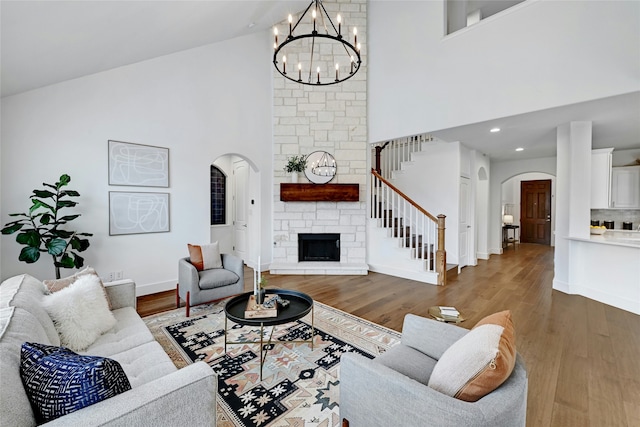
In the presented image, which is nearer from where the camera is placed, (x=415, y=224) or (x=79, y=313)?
(x=79, y=313)

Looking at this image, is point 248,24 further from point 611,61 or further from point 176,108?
point 611,61

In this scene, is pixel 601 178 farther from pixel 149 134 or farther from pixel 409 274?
pixel 149 134

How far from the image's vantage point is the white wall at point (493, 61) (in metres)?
3.20

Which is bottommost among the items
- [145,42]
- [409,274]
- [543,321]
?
[543,321]

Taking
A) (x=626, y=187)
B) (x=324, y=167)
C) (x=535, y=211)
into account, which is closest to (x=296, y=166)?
(x=324, y=167)

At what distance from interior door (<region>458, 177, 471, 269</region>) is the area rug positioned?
11.8 feet

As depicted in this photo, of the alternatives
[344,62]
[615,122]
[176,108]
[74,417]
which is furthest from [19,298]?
[615,122]

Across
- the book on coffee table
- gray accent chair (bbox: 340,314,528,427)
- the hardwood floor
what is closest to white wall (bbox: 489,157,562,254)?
the hardwood floor

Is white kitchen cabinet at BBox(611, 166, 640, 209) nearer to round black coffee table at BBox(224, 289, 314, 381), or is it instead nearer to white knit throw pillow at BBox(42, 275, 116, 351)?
round black coffee table at BBox(224, 289, 314, 381)

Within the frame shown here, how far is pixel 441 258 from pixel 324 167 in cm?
266

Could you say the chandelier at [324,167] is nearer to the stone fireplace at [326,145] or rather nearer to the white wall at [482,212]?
the stone fireplace at [326,145]

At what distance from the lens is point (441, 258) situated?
4.74 metres

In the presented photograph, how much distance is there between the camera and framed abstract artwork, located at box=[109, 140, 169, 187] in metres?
3.88

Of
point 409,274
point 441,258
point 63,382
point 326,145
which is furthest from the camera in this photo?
point 326,145
